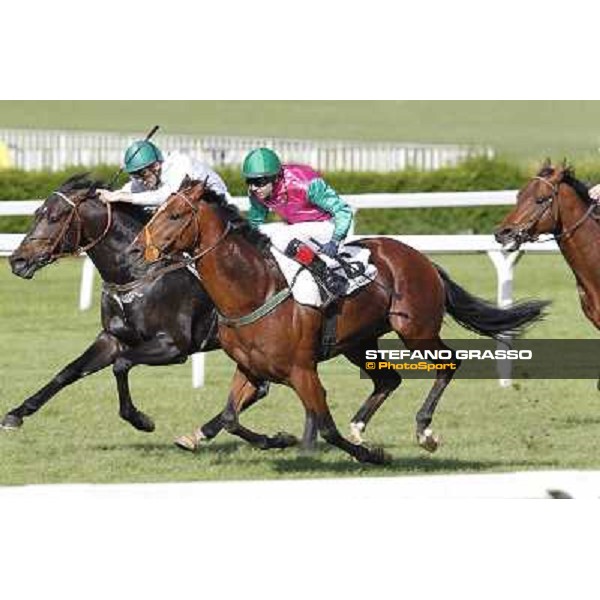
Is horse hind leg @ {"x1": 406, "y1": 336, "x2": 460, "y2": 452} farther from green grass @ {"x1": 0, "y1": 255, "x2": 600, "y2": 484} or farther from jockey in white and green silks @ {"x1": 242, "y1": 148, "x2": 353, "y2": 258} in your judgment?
jockey in white and green silks @ {"x1": 242, "y1": 148, "x2": 353, "y2": 258}

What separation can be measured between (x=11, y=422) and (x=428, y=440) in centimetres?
208

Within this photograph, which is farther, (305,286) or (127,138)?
(127,138)

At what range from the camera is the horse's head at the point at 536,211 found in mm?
10336

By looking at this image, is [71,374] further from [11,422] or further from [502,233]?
[502,233]

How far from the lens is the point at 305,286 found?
8656 millimetres

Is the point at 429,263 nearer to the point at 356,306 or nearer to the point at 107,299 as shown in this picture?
the point at 356,306

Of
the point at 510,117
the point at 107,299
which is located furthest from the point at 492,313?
the point at 510,117

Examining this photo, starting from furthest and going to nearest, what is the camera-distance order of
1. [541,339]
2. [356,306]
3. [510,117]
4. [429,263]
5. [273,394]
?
[510,117] < [541,339] < [273,394] < [429,263] < [356,306]

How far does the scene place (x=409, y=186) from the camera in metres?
22.0

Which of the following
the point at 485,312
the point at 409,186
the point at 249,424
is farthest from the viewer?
the point at 409,186

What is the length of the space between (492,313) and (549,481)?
348cm

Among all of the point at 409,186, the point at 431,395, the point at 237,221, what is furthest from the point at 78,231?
the point at 409,186

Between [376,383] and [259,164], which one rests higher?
[259,164]

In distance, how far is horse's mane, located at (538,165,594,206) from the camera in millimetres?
10398
